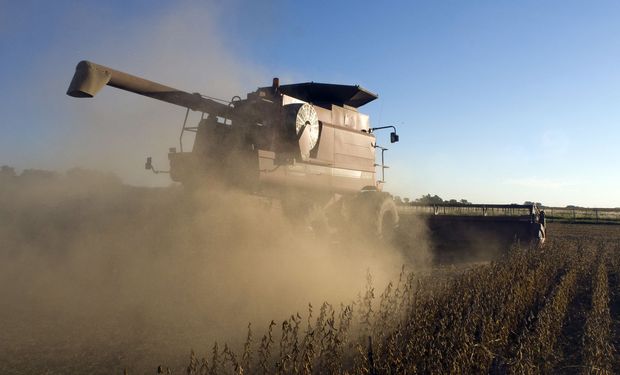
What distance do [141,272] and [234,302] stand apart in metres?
1.45

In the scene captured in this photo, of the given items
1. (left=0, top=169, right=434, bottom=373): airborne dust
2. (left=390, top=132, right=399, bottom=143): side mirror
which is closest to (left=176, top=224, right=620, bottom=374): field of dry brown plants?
(left=0, top=169, right=434, bottom=373): airborne dust

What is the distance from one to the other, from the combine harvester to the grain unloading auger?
0.01 metres

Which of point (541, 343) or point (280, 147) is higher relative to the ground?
point (280, 147)

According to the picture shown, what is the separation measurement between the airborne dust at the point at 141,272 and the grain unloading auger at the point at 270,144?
429 mm

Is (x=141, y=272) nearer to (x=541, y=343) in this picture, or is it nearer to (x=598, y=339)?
(x=541, y=343)

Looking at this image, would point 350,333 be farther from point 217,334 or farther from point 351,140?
point 351,140

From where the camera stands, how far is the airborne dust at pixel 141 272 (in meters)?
4.48

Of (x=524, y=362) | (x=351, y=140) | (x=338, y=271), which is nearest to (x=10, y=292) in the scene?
(x=338, y=271)

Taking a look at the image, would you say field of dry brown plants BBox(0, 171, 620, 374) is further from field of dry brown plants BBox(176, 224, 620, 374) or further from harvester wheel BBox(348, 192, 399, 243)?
harvester wheel BBox(348, 192, 399, 243)

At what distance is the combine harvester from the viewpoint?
7.06 meters

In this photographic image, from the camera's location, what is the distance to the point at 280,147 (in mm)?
7645

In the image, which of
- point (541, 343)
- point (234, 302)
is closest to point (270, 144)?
point (234, 302)

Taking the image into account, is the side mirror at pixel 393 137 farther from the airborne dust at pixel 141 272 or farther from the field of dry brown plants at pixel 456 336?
the field of dry brown plants at pixel 456 336

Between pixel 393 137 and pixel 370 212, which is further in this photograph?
pixel 393 137
